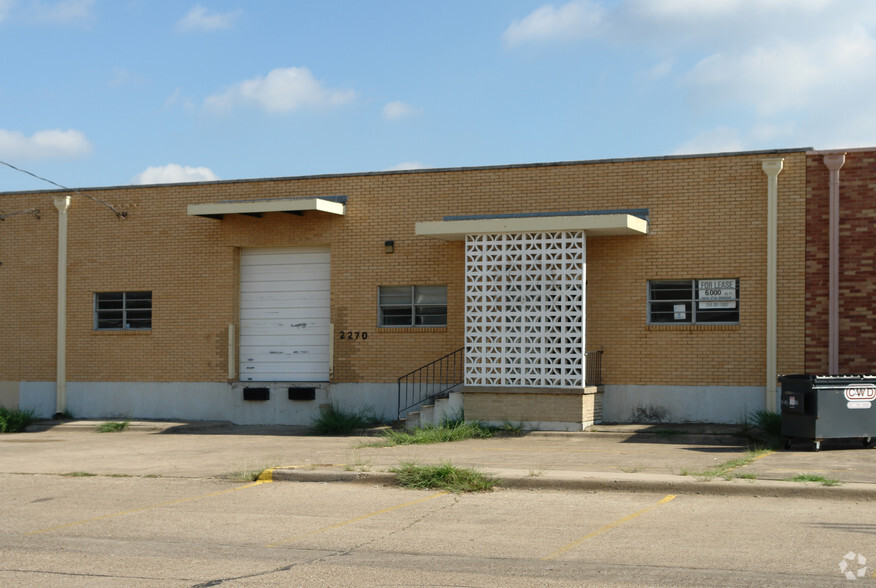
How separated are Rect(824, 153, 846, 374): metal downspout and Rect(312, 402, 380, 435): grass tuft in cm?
957

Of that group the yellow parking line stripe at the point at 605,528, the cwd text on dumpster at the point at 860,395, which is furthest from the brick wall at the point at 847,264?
the yellow parking line stripe at the point at 605,528

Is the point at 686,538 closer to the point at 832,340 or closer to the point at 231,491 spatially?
the point at 231,491

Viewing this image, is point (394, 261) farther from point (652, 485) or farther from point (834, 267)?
point (652, 485)

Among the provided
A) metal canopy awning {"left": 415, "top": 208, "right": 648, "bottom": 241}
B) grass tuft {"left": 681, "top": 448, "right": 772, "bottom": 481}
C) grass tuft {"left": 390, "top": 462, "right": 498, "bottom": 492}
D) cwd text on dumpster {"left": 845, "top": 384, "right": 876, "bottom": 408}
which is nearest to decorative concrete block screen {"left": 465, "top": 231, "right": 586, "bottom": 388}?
metal canopy awning {"left": 415, "top": 208, "right": 648, "bottom": 241}

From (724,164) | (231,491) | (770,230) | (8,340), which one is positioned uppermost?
(724,164)

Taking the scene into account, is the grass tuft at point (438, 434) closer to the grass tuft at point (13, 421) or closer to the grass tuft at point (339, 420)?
the grass tuft at point (339, 420)

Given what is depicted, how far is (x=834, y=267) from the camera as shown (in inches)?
734

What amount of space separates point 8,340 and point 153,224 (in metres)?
4.98

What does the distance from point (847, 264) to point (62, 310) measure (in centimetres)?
1800

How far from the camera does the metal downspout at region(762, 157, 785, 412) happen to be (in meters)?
18.9

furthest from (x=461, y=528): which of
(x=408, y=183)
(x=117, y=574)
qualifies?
(x=408, y=183)

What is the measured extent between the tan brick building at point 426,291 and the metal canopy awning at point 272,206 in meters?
0.05

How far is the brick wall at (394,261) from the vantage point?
19.3 m

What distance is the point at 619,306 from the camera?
20.1 metres
